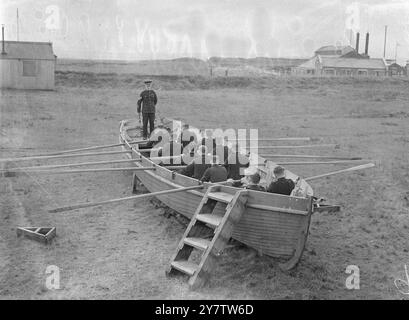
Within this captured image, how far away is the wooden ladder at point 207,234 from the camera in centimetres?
711

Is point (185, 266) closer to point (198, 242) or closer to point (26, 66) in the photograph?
point (198, 242)

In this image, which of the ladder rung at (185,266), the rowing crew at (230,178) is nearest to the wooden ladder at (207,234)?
the ladder rung at (185,266)

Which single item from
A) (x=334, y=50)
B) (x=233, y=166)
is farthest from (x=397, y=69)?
(x=233, y=166)

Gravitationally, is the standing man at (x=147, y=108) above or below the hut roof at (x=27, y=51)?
below

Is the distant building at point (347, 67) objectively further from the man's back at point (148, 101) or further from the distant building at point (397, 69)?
the man's back at point (148, 101)

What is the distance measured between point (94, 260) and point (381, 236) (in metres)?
5.12

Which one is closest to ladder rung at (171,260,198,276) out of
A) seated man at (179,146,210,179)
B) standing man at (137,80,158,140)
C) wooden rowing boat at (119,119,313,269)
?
wooden rowing boat at (119,119,313,269)

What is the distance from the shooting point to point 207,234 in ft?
26.5

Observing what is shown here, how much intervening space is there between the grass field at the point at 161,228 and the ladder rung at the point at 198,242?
1.66 feet

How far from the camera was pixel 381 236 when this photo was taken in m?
9.27

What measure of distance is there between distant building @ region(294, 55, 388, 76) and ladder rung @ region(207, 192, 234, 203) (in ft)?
181

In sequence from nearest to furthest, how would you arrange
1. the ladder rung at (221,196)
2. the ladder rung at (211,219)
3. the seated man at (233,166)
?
the ladder rung at (211,219)
the ladder rung at (221,196)
the seated man at (233,166)

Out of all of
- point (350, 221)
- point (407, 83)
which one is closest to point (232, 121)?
point (350, 221)

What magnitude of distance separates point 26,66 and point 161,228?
2625 centimetres
